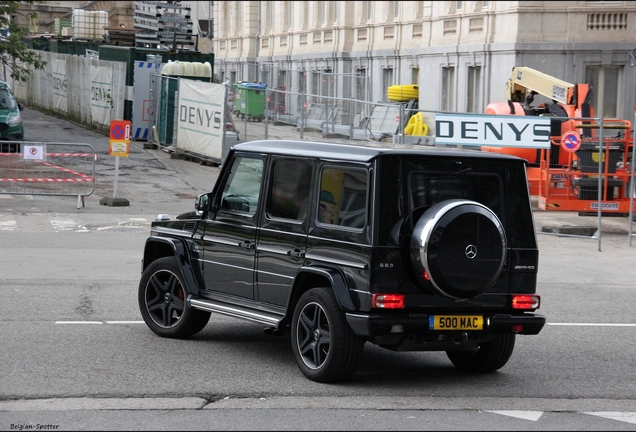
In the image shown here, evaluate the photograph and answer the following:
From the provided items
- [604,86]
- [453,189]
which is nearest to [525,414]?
[453,189]

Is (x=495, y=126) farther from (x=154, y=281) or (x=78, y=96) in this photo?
(x=78, y=96)

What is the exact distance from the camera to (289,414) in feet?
22.2

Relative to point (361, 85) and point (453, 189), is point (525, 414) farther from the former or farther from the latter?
point (361, 85)

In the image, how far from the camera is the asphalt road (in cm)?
671

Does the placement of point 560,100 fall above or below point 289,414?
above

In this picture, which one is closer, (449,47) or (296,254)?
(296,254)

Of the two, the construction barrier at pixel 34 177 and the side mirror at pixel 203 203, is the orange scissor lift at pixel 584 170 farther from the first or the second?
the side mirror at pixel 203 203

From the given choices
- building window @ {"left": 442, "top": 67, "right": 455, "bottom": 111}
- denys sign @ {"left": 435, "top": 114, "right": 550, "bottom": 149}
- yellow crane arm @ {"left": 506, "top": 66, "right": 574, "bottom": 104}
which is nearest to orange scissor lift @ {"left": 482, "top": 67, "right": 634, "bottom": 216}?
denys sign @ {"left": 435, "top": 114, "right": 550, "bottom": 149}

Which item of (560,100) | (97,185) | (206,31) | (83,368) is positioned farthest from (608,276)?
(206,31)

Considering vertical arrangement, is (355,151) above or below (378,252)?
above

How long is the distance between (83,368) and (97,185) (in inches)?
611

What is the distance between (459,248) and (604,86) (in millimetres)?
26886

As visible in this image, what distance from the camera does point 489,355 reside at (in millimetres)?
8156

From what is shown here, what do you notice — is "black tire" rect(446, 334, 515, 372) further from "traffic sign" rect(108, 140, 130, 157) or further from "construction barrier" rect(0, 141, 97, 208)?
"construction barrier" rect(0, 141, 97, 208)
